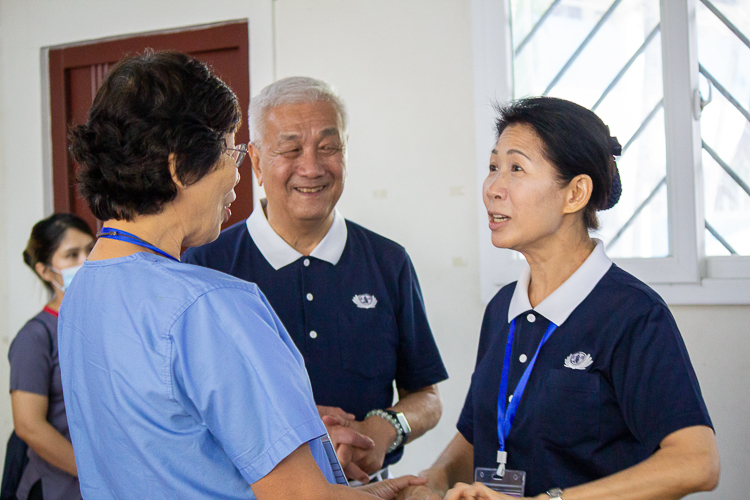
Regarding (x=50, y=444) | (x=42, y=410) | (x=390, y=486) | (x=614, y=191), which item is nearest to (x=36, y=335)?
(x=42, y=410)

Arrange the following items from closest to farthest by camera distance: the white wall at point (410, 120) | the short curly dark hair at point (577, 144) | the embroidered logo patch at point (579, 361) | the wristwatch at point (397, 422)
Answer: the embroidered logo patch at point (579, 361) → the short curly dark hair at point (577, 144) → the wristwatch at point (397, 422) → the white wall at point (410, 120)

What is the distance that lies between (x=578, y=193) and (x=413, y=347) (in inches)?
29.3

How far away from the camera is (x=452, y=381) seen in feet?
8.60

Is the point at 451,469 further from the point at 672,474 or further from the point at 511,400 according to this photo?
the point at 672,474

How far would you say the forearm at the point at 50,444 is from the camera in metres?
2.20

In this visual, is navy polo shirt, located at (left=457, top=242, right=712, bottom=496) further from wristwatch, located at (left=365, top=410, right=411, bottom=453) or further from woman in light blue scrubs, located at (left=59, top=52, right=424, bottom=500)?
woman in light blue scrubs, located at (left=59, top=52, right=424, bottom=500)

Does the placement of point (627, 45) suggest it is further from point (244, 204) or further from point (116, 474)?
point (116, 474)

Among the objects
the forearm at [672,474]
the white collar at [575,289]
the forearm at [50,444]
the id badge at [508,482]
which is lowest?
the forearm at [50,444]

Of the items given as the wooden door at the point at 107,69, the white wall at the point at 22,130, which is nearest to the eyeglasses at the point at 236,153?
the wooden door at the point at 107,69

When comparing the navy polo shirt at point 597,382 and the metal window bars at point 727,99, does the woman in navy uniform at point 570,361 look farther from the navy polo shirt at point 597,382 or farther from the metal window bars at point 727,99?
the metal window bars at point 727,99

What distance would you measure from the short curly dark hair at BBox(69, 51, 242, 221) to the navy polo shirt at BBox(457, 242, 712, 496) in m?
0.86

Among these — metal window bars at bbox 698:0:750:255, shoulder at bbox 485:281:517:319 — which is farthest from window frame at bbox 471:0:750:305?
shoulder at bbox 485:281:517:319

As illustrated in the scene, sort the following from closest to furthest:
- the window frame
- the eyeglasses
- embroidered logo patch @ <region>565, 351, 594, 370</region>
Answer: the eyeglasses, embroidered logo patch @ <region>565, 351, 594, 370</region>, the window frame

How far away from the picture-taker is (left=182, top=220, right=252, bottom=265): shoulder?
6.03ft
